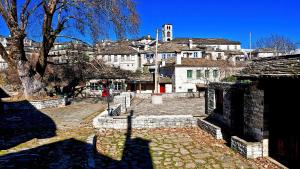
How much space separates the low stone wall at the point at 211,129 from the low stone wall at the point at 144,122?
65cm

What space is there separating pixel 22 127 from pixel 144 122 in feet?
19.2

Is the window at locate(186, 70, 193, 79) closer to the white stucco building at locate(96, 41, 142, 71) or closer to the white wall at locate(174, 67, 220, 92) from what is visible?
the white wall at locate(174, 67, 220, 92)

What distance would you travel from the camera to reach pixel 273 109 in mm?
8453

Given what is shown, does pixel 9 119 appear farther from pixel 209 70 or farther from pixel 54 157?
pixel 209 70

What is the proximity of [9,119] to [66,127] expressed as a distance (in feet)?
14.7

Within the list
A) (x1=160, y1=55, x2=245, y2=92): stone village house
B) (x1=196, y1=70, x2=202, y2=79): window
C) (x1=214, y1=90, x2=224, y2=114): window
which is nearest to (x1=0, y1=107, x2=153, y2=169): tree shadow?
(x1=214, y1=90, x2=224, y2=114): window

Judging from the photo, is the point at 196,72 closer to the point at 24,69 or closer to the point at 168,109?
the point at 168,109

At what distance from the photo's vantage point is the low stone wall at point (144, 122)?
502 inches

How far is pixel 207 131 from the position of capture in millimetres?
12211

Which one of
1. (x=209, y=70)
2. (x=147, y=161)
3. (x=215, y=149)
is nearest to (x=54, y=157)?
(x=147, y=161)

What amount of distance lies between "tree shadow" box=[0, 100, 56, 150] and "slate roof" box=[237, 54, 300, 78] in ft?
27.6

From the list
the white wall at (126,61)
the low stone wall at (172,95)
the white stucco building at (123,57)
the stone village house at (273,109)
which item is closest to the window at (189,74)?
the low stone wall at (172,95)

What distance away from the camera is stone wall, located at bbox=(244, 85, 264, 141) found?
8.73m

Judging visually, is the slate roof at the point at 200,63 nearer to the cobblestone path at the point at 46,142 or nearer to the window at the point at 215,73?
the window at the point at 215,73
